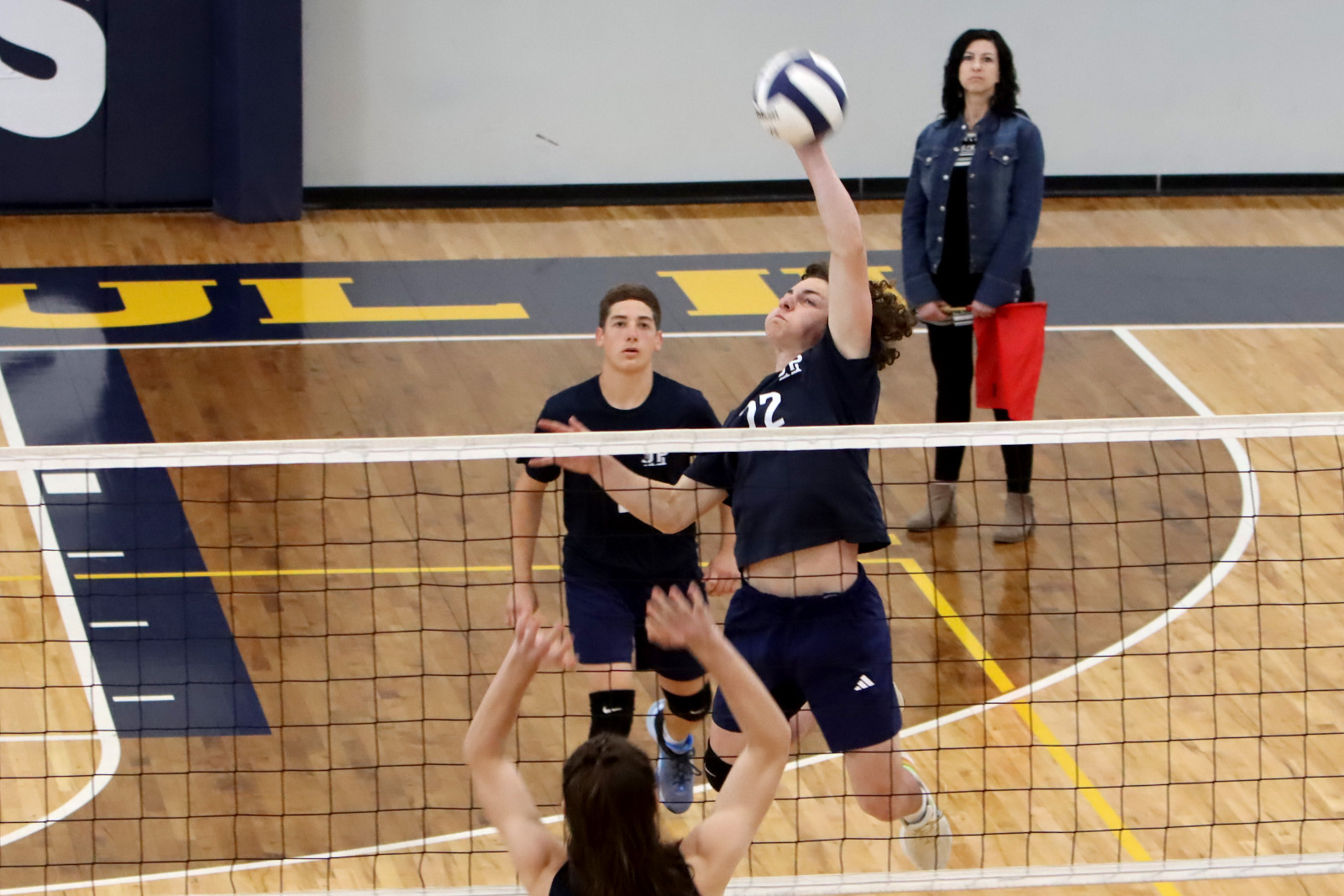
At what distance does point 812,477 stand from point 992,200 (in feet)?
11.1

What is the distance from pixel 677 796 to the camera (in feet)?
20.7

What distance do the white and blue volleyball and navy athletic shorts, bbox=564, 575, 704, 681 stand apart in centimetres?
168

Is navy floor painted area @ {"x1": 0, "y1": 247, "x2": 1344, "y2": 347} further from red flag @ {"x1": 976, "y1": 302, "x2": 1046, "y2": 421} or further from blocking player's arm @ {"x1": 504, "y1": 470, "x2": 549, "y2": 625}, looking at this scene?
blocking player's arm @ {"x1": 504, "y1": 470, "x2": 549, "y2": 625}

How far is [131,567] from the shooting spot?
8.10m

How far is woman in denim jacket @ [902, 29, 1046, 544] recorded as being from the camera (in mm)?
8227

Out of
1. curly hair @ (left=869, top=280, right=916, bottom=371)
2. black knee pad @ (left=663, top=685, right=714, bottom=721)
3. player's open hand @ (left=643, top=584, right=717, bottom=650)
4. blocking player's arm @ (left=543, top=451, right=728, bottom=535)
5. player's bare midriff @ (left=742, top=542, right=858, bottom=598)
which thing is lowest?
black knee pad @ (left=663, top=685, right=714, bottom=721)

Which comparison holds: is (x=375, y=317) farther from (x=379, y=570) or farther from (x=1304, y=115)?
(x=1304, y=115)

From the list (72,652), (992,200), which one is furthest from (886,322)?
(72,652)

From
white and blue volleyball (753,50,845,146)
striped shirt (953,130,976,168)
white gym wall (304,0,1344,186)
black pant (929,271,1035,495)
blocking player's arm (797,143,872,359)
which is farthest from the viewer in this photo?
white gym wall (304,0,1344,186)

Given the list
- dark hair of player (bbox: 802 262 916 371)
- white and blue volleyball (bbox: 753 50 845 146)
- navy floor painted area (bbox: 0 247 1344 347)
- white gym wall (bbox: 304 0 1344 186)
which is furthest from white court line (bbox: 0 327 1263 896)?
white gym wall (bbox: 304 0 1344 186)

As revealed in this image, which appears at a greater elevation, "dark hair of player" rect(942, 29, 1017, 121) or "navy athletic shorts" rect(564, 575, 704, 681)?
"dark hair of player" rect(942, 29, 1017, 121)

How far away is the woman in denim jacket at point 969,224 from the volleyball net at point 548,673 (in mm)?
320

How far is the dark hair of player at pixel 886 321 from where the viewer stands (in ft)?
17.7

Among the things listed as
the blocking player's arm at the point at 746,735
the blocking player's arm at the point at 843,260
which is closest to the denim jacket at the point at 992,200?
the blocking player's arm at the point at 843,260
